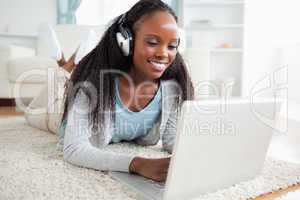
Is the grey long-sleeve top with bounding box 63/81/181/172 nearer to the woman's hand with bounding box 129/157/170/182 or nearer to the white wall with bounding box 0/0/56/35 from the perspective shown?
the woman's hand with bounding box 129/157/170/182

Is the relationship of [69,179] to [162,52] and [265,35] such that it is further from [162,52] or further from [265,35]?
[265,35]

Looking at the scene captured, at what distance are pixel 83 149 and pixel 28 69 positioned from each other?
5.79ft

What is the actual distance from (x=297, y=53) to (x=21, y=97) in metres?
2.35

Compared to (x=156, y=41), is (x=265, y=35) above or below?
above

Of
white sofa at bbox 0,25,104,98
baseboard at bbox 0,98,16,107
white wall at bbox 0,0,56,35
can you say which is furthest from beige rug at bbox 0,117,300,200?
white wall at bbox 0,0,56,35

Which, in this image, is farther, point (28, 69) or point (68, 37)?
point (68, 37)

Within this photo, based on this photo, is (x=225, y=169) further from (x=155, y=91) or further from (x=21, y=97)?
(x=21, y=97)

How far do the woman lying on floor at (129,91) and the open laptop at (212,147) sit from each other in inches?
3.1

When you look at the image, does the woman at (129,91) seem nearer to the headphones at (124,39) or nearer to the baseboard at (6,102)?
the headphones at (124,39)

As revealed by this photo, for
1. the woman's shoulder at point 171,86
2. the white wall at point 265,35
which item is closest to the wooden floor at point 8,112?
the woman's shoulder at point 171,86

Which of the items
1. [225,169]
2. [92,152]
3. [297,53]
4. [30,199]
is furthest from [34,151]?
[297,53]

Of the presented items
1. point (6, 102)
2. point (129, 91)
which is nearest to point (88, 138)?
point (129, 91)

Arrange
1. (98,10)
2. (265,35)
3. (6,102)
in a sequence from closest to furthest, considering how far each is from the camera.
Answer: (6,102), (265,35), (98,10)

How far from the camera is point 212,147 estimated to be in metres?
0.74
